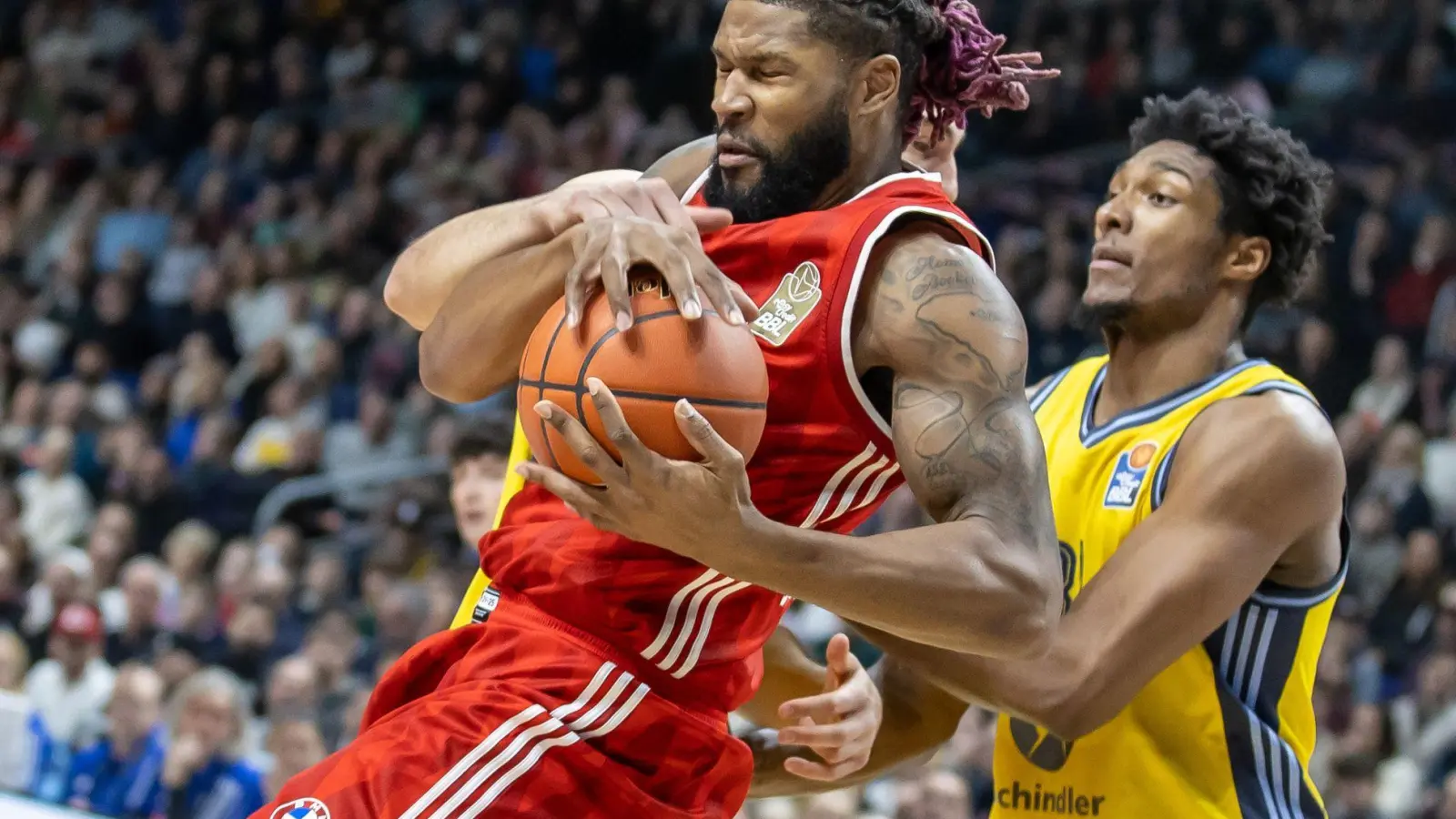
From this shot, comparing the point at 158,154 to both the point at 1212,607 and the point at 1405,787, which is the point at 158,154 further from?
the point at 1212,607

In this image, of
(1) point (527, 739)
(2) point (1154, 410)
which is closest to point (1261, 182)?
(2) point (1154, 410)

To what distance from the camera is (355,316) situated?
11.5m

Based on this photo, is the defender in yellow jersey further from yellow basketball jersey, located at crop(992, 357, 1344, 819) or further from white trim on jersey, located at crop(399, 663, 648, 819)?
white trim on jersey, located at crop(399, 663, 648, 819)

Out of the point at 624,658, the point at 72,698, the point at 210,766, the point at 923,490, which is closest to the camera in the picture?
the point at 923,490

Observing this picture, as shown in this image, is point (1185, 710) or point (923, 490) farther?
point (1185, 710)

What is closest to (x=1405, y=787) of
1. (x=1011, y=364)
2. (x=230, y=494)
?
(x=1011, y=364)

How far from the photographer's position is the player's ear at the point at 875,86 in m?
2.97

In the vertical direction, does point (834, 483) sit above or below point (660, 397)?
below

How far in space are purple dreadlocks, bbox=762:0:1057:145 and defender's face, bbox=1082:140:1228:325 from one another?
1.93ft

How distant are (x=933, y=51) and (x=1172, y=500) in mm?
951

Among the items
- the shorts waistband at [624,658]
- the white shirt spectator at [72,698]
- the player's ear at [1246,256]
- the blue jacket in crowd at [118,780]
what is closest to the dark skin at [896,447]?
the shorts waistband at [624,658]

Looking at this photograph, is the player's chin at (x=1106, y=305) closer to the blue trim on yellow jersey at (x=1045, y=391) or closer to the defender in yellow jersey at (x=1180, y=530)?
the defender in yellow jersey at (x=1180, y=530)

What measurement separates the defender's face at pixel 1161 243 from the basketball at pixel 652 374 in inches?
56.2

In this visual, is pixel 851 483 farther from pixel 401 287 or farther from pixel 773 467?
pixel 401 287
